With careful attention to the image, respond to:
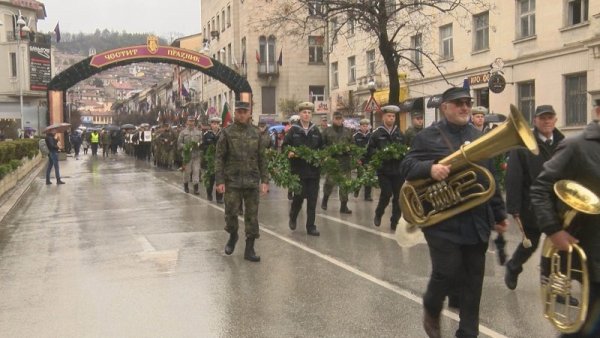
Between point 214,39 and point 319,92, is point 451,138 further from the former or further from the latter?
point 214,39

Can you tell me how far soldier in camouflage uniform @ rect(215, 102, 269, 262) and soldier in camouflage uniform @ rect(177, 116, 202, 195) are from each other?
27.4 ft

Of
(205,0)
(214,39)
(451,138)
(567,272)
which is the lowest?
(567,272)

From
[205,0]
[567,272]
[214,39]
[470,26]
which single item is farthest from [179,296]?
[205,0]

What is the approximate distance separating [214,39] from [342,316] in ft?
203

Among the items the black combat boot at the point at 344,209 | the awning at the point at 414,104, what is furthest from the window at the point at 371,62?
the black combat boot at the point at 344,209

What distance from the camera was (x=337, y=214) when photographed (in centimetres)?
1240

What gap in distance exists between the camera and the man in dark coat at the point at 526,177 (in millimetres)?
6348

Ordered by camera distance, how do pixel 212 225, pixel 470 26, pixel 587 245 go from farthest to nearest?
pixel 470 26 < pixel 212 225 < pixel 587 245

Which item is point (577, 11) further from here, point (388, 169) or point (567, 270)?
point (567, 270)

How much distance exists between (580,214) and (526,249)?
264 cm

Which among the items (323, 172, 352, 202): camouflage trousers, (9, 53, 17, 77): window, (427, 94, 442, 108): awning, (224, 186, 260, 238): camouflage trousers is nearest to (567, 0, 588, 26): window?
(427, 94, 442, 108): awning

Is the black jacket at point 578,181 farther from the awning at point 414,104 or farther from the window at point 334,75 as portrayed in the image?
the window at point 334,75

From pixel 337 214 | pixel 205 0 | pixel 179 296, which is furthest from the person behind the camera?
pixel 205 0

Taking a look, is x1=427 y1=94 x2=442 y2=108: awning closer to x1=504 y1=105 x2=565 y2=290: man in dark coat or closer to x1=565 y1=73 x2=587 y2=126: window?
x1=565 y1=73 x2=587 y2=126: window
